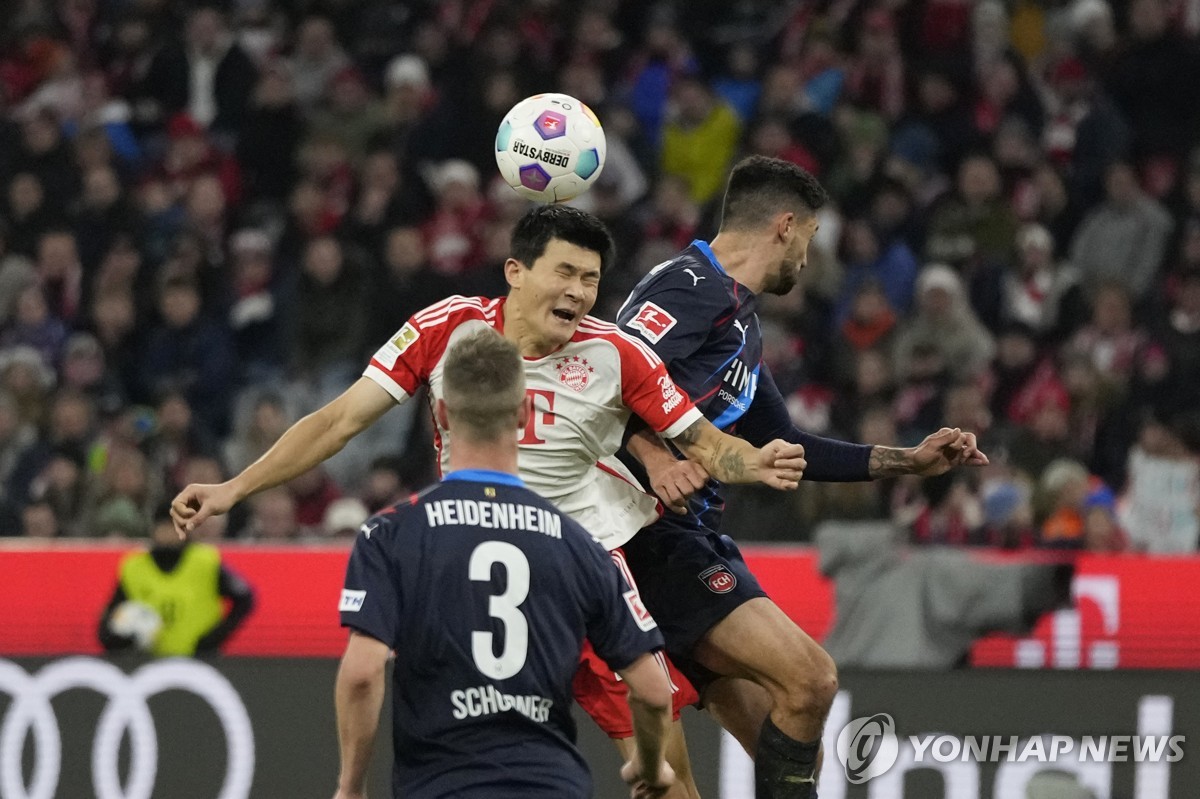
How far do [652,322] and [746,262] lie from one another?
1.65 feet

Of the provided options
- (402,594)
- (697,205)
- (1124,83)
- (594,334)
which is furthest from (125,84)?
(402,594)

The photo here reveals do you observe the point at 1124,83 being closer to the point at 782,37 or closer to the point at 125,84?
the point at 782,37

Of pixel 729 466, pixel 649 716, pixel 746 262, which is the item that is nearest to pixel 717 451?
pixel 729 466

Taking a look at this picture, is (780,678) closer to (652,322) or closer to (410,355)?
(652,322)

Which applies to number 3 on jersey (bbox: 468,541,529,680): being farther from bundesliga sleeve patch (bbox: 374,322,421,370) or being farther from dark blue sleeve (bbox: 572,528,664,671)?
bundesliga sleeve patch (bbox: 374,322,421,370)

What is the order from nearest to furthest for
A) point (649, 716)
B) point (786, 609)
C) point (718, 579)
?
point (649, 716), point (718, 579), point (786, 609)

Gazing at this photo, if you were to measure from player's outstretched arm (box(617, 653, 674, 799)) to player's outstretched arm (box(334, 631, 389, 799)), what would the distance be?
0.62m

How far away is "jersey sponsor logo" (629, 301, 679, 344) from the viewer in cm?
606

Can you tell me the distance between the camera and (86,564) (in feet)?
32.1

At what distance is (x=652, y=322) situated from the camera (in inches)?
239

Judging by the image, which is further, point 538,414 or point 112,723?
point 112,723

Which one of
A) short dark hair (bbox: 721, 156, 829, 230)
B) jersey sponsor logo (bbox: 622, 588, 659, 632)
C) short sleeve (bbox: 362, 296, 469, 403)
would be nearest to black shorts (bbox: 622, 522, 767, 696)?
short sleeve (bbox: 362, 296, 469, 403)

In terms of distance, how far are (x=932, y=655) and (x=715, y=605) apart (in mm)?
3731

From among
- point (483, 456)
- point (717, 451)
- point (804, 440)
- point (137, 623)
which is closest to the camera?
point (483, 456)
